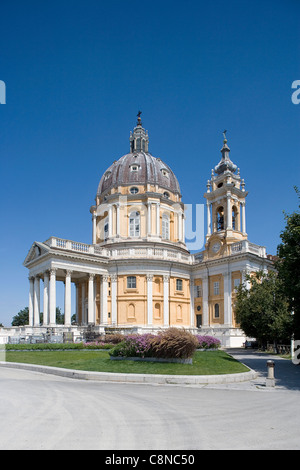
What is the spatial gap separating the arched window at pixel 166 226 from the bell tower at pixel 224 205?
7.49m

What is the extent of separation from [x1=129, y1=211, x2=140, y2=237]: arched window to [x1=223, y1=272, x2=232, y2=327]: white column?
15.3 metres

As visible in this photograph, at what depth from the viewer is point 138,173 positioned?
6188cm

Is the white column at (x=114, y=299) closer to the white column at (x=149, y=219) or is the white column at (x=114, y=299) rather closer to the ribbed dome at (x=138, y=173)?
the white column at (x=149, y=219)

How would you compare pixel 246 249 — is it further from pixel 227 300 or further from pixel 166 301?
pixel 166 301

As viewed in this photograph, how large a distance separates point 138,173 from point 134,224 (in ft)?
26.4

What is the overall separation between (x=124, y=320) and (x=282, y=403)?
40339mm

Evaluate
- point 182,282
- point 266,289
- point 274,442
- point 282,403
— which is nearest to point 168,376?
point 282,403

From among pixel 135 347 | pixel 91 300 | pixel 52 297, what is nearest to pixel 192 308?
pixel 91 300

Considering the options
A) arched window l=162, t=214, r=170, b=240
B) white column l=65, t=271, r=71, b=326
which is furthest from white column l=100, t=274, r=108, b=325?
arched window l=162, t=214, r=170, b=240

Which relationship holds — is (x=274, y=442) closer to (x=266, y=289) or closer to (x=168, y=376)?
(x=168, y=376)

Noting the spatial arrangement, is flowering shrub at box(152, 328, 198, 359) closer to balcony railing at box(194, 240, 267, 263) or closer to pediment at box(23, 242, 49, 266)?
pediment at box(23, 242, 49, 266)
